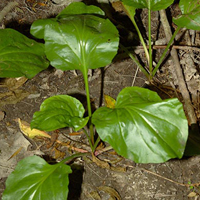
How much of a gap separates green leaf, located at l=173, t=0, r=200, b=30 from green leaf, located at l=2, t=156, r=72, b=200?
1.01 meters

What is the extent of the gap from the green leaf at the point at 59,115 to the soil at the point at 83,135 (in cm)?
38

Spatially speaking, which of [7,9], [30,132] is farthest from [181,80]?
[7,9]

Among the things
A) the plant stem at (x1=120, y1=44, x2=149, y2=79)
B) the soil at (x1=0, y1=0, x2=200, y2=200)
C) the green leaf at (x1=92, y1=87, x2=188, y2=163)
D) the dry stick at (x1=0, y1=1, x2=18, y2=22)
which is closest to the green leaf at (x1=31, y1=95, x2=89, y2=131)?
the green leaf at (x1=92, y1=87, x2=188, y2=163)

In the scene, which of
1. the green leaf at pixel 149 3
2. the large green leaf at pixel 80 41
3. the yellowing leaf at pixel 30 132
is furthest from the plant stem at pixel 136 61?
the yellowing leaf at pixel 30 132

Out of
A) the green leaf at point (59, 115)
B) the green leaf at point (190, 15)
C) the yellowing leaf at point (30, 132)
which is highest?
the green leaf at point (190, 15)

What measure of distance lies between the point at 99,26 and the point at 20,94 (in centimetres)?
80

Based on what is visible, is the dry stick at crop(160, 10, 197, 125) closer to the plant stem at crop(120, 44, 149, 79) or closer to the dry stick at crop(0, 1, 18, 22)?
the plant stem at crop(120, 44, 149, 79)

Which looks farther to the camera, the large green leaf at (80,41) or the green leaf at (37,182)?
the large green leaf at (80,41)

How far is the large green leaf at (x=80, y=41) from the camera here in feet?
5.21

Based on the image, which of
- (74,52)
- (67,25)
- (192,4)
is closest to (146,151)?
(74,52)

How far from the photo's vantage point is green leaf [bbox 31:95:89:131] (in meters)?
1.43

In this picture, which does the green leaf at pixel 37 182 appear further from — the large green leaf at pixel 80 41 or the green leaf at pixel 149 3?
the green leaf at pixel 149 3

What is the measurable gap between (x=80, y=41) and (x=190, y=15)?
2.09 feet

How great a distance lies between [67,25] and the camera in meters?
1.59
